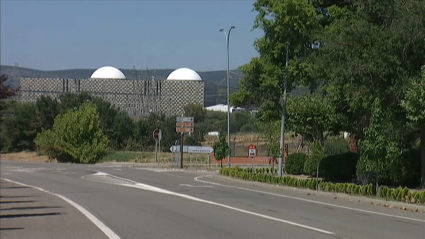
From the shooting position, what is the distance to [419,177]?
91.6 ft

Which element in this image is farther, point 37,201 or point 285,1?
point 285,1

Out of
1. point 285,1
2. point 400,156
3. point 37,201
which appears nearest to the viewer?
point 37,201

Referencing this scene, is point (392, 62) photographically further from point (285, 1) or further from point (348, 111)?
point (285, 1)

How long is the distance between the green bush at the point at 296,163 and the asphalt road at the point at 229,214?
34.2 feet

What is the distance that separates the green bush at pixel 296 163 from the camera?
124 feet

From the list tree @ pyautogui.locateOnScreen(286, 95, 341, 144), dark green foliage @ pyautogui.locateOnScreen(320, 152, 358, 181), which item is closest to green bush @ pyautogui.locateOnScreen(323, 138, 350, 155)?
tree @ pyautogui.locateOnScreen(286, 95, 341, 144)

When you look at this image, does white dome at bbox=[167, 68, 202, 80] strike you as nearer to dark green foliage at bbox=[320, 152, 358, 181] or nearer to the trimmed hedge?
the trimmed hedge

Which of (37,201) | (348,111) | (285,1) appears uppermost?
(285,1)

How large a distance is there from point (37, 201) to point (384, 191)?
12.1m

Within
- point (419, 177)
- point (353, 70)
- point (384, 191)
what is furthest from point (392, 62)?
point (419, 177)

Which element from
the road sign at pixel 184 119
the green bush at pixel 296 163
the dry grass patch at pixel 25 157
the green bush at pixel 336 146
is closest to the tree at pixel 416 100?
the green bush at pixel 296 163

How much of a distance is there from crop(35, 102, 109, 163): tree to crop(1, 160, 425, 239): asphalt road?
3980cm

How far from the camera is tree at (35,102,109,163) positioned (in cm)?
6669

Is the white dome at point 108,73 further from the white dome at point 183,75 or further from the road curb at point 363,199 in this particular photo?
the road curb at point 363,199
